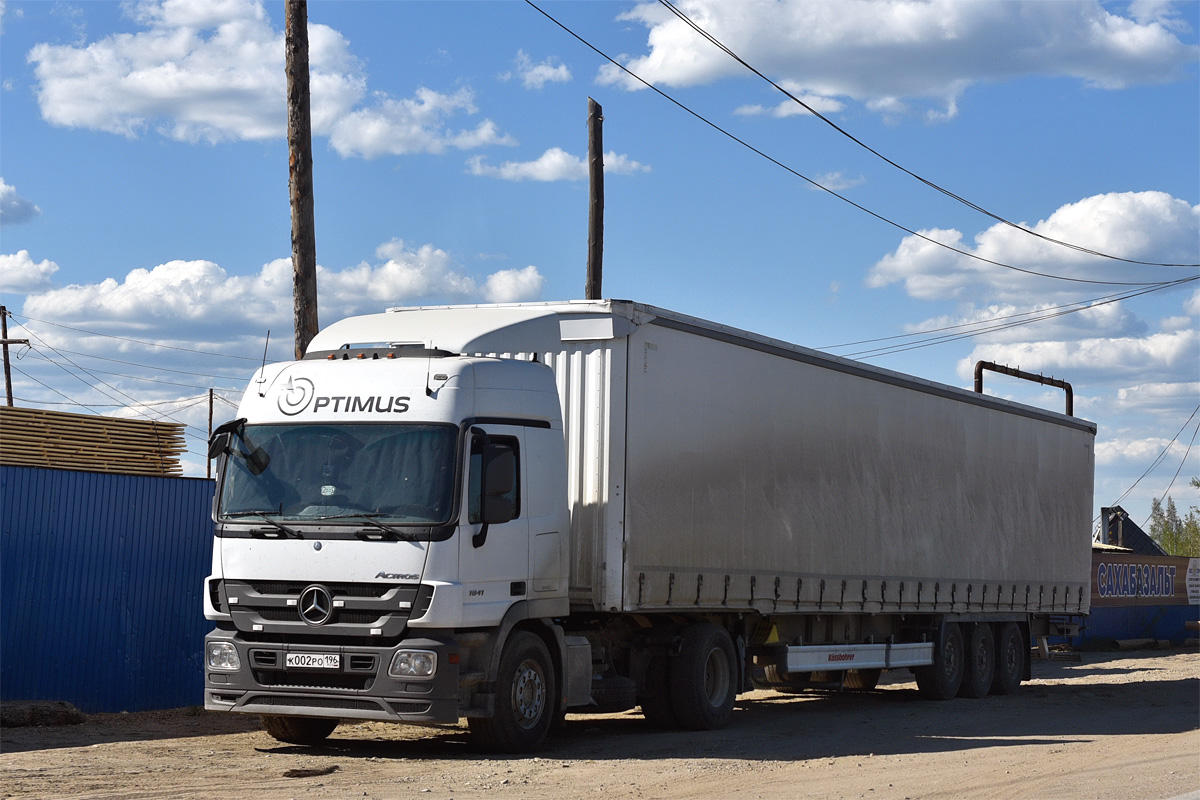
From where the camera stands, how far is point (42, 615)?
13922 mm

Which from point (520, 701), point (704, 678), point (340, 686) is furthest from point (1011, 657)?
point (340, 686)

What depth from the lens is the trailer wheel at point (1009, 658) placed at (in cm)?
1981

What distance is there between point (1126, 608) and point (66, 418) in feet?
83.8

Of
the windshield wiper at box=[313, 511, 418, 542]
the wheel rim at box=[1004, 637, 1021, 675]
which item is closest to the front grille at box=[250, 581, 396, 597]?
the windshield wiper at box=[313, 511, 418, 542]

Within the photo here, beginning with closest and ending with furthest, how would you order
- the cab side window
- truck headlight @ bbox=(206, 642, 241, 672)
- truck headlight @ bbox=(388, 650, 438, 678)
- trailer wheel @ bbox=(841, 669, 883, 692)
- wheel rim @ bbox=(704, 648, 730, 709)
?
1. truck headlight @ bbox=(388, 650, 438, 678)
2. the cab side window
3. truck headlight @ bbox=(206, 642, 241, 672)
4. wheel rim @ bbox=(704, 648, 730, 709)
5. trailer wheel @ bbox=(841, 669, 883, 692)

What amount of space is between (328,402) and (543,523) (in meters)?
2.05

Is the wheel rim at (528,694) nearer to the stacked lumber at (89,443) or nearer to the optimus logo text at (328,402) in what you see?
the optimus logo text at (328,402)

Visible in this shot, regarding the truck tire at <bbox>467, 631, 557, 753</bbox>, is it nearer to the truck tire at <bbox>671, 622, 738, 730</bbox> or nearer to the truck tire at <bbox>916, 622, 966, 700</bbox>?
the truck tire at <bbox>671, 622, 738, 730</bbox>

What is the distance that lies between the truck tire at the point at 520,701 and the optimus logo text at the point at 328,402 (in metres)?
2.14

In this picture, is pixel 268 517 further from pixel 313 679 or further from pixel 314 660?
pixel 313 679

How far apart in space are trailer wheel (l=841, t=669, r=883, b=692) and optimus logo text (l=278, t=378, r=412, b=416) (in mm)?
10080

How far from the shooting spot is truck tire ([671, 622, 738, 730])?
13078mm

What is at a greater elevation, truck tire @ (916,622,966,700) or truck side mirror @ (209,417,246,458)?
truck side mirror @ (209,417,246,458)

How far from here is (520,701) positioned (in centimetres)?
1124
